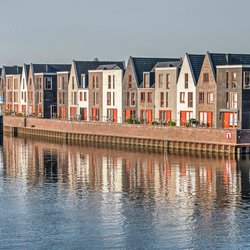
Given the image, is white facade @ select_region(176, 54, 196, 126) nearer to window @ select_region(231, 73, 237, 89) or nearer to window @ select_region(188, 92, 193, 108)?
window @ select_region(188, 92, 193, 108)

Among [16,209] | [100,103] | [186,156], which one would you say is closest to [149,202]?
[16,209]

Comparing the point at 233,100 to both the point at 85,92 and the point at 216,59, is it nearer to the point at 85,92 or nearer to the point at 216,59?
the point at 216,59

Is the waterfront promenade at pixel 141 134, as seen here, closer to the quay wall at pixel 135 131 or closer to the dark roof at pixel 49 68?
the quay wall at pixel 135 131

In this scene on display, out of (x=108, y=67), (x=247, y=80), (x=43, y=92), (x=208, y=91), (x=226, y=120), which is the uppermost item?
(x=108, y=67)

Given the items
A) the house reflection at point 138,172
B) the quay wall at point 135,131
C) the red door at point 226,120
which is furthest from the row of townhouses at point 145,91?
the house reflection at point 138,172

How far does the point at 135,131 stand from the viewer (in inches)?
3937

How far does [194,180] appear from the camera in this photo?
68.2 m

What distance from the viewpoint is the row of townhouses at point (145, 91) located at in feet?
300

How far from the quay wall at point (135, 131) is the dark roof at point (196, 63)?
8.33 meters

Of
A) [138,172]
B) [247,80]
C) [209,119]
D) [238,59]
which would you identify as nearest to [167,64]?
[238,59]

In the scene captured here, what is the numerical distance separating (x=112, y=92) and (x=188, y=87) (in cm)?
1836

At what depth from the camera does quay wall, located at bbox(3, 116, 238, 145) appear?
86.8 metres

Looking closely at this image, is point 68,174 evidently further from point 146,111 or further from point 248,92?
point 146,111

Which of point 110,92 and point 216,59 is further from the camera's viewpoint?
point 110,92
